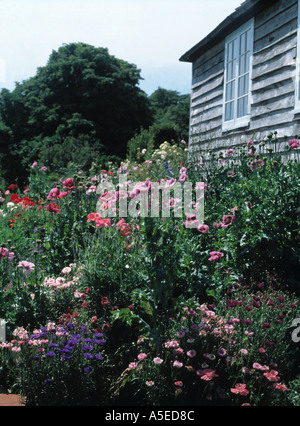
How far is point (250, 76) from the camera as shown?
711cm

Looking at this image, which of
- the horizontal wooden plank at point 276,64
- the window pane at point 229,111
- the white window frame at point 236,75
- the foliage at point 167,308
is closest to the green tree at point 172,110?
the white window frame at point 236,75

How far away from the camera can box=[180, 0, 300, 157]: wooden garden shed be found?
19.8 ft

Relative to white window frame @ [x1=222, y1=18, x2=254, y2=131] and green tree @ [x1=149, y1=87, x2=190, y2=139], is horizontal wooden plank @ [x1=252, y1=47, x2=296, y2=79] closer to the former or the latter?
white window frame @ [x1=222, y1=18, x2=254, y2=131]

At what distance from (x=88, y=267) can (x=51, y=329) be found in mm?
623

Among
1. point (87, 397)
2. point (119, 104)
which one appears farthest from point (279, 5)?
point (119, 104)

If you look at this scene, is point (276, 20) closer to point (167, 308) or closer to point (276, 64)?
point (276, 64)

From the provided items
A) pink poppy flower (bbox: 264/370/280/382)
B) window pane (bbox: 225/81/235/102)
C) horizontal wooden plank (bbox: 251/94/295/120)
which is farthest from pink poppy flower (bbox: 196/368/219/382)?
window pane (bbox: 225/81/235/102)

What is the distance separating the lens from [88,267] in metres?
3.39

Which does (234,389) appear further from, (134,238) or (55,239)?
(55,239)

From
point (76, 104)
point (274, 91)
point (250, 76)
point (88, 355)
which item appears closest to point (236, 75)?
point (250, 76)

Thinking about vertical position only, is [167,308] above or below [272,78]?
below

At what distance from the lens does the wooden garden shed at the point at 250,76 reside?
19.8 feet

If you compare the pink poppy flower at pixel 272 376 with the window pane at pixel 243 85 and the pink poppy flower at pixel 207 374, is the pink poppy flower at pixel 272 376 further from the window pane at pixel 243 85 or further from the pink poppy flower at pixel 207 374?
the window pane at pixel 243 85

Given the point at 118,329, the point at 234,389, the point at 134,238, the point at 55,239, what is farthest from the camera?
the point at 55,239
